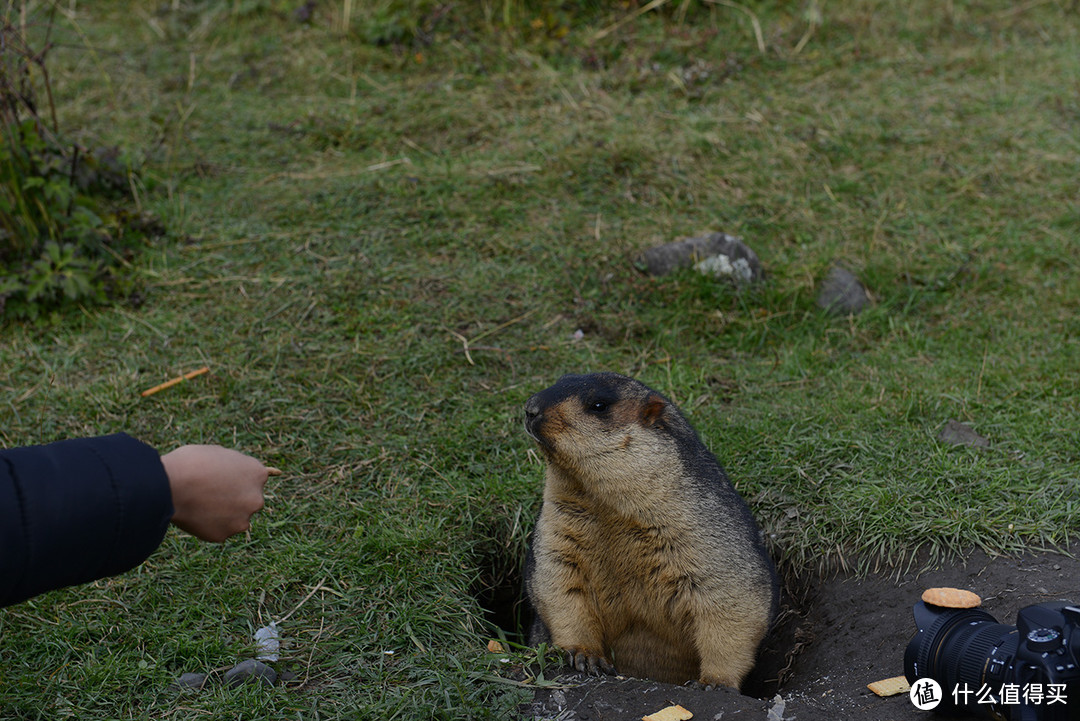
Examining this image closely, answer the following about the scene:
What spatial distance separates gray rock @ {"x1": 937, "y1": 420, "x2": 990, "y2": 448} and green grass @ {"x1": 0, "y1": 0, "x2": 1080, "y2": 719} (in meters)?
0.06

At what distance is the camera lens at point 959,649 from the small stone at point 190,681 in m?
2.27

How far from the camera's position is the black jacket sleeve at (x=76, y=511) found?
195 centimetres

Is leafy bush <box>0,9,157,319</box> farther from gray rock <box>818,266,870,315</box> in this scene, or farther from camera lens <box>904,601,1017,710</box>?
camera lens <box>904,601,1017,710</box>

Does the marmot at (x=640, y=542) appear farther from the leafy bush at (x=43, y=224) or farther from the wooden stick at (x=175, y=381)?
the leafy bush at (x=43, y=224)

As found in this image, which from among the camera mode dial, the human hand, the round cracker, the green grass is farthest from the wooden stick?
the camera mode dial

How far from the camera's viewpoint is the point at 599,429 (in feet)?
10.8

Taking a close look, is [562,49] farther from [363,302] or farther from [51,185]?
[51,185]

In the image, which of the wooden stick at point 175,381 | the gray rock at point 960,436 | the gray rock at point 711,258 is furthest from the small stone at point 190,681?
the gray rock at point 711,258

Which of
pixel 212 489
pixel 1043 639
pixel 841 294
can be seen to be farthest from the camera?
pixel 841 294

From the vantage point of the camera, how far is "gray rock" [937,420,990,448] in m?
4.33

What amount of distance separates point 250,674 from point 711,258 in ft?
11.9

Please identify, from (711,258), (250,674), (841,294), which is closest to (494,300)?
(711,258)

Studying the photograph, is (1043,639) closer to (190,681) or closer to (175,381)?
(190,681)

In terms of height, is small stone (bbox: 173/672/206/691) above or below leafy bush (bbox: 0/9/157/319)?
below
